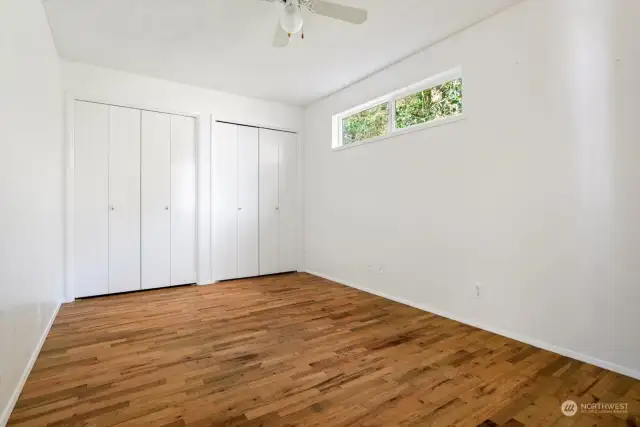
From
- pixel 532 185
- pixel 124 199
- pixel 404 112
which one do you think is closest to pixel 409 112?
pixel 404 112

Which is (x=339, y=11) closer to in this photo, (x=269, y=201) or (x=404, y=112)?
(x=404, y=112)

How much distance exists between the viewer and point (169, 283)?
4105mm

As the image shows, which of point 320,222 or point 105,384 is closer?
point 105,384

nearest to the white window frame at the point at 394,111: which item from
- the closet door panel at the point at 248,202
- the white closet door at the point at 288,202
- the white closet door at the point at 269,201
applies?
the white closet door at the point at 288,202

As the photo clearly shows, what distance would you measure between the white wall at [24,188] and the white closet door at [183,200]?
131 centimetres

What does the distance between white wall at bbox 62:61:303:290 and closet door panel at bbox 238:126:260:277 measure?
0.90 ft

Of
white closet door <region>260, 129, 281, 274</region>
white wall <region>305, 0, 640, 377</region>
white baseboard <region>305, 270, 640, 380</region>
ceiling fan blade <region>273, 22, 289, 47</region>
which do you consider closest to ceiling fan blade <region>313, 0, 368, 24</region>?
ceiling fan blade <region>273, 22, 289, 47</region>

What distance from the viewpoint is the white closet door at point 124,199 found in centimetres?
373

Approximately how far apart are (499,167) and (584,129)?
1.92 feet

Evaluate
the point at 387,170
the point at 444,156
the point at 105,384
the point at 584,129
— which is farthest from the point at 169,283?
the point at 584,129

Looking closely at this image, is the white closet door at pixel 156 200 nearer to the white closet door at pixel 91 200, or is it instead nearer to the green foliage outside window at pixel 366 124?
the white closet door at pixel 91 200

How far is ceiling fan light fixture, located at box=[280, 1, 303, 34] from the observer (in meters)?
2.09

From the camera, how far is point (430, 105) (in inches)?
128

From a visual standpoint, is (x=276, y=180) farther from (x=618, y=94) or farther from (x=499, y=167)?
(x=618, y=94)
